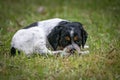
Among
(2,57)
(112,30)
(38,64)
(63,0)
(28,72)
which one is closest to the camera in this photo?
(28,72)

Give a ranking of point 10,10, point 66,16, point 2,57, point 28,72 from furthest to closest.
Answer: point 10,10, point 66,16, point 2,57, point 28,72

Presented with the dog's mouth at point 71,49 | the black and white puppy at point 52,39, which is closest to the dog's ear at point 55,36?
the black and white puppy at point 52,39

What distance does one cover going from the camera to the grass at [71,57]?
24.3 ft

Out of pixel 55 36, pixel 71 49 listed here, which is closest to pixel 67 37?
pixel 71 49

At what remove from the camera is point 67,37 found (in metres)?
8.50

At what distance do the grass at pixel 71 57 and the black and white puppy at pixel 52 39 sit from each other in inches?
10.4

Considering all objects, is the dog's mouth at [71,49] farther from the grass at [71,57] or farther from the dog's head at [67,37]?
the grass at [71,57]

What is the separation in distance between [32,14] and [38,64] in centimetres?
642

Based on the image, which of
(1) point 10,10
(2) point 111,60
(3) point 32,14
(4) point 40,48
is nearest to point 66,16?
(3) point 32,14

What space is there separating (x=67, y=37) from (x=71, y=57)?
0.45 metres

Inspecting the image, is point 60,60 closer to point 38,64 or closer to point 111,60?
point 38,64

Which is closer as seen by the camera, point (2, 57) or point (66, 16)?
point (2, 57)

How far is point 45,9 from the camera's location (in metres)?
15.4

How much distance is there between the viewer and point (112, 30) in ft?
37.1
